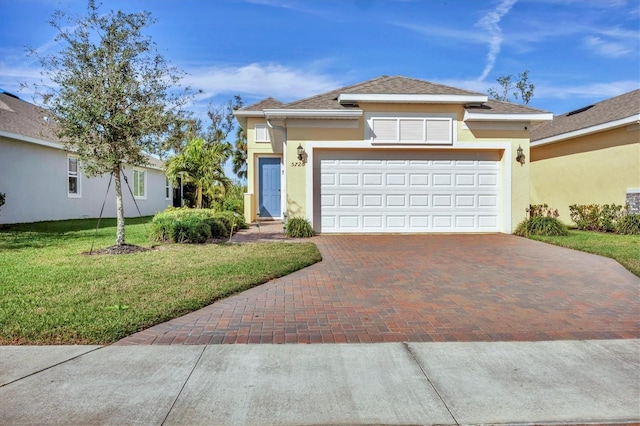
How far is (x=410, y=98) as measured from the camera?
488 inches

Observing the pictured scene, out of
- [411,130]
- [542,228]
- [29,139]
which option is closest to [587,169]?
[542,228]

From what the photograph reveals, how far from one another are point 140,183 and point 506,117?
752 inches

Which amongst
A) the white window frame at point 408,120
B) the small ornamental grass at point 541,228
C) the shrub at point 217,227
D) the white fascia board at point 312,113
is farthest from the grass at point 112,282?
the small ornamental grass at point 541,228

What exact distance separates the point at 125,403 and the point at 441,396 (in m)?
2.29

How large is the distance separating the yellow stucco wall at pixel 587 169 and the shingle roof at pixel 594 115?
46cm

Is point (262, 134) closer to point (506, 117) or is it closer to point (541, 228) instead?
point (506, 117)

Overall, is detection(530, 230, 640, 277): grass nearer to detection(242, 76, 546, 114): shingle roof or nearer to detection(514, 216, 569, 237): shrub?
detection(514, 216, 569, 237): shrub

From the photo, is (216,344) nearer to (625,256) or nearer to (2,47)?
(625,256)

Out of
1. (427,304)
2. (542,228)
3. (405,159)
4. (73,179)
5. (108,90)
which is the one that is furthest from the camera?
(73,179)

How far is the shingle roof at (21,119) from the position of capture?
49.0 feet

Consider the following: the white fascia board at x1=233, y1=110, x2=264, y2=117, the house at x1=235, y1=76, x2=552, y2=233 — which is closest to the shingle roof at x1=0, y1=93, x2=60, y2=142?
the white fascia board at x1=233, y1=110, x2=264, y2=117

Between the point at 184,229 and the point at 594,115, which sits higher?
the point at 594,115

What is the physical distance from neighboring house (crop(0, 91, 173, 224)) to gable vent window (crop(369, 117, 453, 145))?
26.8ft

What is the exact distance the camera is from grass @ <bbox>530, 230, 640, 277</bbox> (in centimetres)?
817
